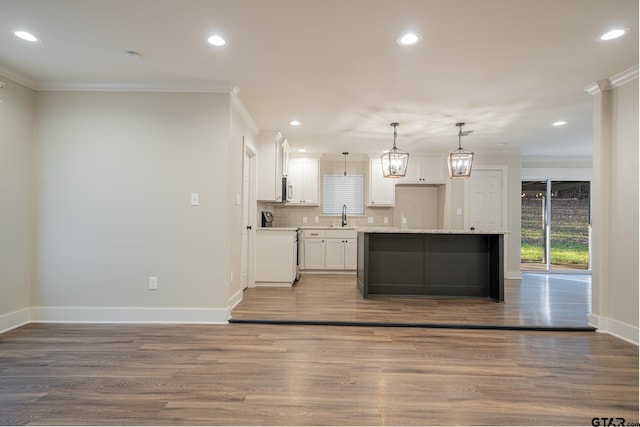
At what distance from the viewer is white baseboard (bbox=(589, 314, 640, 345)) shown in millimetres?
2983

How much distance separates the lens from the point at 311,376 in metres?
2.24

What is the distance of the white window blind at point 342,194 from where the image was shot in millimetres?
7078

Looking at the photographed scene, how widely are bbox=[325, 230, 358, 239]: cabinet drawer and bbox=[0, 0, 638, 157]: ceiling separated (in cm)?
269

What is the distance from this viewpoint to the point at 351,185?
7.08 meters

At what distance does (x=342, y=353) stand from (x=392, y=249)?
2288mm

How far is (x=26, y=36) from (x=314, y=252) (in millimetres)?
4979

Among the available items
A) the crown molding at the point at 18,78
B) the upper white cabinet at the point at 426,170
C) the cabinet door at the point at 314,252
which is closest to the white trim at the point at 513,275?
the upper white cabinet at the point at 426,170

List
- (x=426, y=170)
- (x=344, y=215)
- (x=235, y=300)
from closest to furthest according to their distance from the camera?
(x=235, y=300) < (x=426, y=170) < (x=344, y=215)

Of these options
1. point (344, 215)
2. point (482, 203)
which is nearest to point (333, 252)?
point (344, 215)

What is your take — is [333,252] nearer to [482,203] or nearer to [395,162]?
[395,162]

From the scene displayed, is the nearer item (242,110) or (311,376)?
(311,376)

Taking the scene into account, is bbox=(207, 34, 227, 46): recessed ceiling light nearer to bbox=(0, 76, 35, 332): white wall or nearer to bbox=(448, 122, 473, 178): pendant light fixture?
bbox=(0, 76, 35, 332): white wall

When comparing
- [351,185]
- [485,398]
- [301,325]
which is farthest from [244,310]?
[351,185]

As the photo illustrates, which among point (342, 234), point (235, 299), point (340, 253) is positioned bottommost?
point (235, 299)
